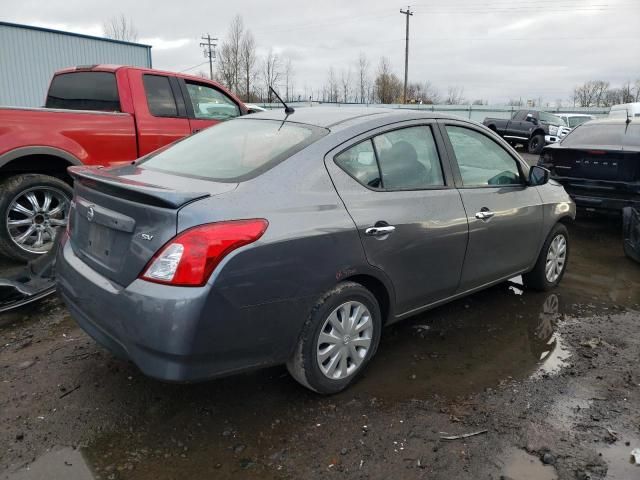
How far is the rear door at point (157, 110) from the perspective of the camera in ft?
17.8

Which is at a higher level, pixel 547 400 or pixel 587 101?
pixel 587 101

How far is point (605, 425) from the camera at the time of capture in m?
2.75

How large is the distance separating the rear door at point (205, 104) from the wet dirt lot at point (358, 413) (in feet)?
9.73

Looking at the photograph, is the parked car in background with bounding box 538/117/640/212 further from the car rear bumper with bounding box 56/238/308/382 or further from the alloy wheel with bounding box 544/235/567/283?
the car rear bumper with bounding box 56/238/308/382

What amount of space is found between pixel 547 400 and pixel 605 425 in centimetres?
32

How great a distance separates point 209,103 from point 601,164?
16.8 ft

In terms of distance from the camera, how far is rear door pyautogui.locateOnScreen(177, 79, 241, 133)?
19.6 ft

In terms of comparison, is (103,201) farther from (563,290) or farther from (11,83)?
(11,83)

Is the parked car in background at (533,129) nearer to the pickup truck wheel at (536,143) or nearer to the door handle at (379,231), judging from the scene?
the pickup truck wheel at (536,143)

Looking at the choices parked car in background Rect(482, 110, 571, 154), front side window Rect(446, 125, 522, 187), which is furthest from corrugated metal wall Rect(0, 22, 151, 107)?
Result: front side window Rect(446, 125, 522, 187)

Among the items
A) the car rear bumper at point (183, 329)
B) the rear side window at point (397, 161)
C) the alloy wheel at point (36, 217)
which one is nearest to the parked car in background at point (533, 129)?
the rear side window at point (397, 161)

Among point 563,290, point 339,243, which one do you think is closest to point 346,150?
point 339,243

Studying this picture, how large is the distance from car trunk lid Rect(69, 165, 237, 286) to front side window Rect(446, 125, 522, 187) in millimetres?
1833

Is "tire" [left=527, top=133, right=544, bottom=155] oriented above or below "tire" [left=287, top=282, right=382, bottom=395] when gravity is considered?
above
